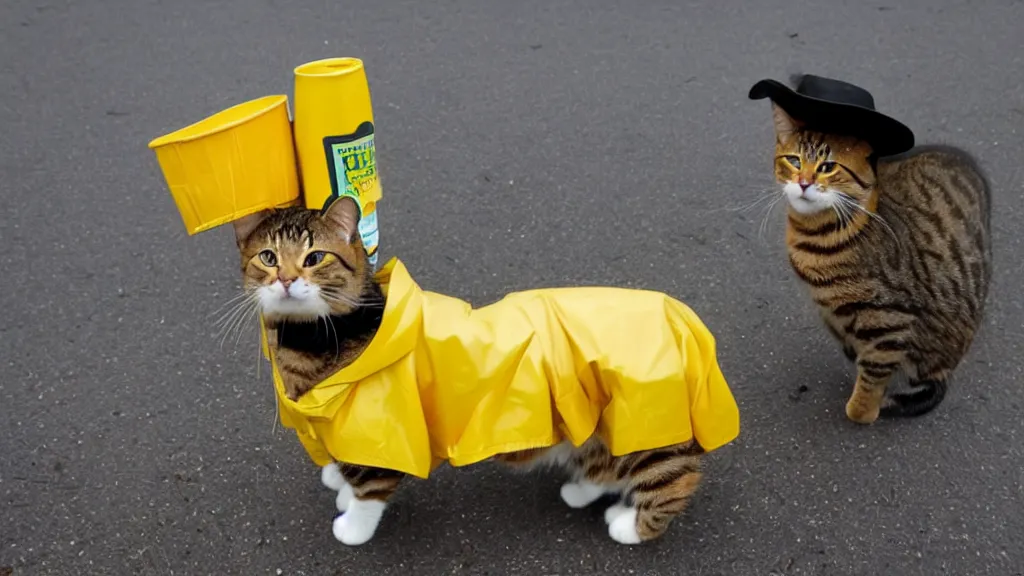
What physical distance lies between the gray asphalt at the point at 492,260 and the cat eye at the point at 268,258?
29.1 inches

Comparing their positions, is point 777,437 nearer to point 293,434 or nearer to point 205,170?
point 293,434

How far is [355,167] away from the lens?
5.48 feet

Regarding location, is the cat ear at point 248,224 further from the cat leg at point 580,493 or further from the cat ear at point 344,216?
the cat leg at point 580,493

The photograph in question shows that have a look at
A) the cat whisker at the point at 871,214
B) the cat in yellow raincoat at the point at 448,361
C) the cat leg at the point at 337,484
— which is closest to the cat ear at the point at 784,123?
the cat whisker at the point at 871,214

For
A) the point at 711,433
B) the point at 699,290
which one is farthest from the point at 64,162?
the point at 711,433

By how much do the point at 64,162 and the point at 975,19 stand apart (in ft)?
14.6

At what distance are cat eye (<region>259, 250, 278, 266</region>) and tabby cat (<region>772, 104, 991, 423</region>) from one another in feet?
4.05

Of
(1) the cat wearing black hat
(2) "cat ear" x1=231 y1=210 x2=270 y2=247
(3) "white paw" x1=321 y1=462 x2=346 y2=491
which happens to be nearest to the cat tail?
(1) the cat wearing black hat

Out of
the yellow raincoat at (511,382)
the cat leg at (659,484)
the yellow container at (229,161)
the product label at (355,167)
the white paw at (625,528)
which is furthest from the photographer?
the white paw at (625,528)

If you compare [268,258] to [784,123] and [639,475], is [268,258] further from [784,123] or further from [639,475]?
[784,123]

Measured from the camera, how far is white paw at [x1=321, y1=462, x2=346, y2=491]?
2.11 metres

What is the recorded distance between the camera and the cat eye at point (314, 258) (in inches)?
66.5

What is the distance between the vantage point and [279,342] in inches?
70.9

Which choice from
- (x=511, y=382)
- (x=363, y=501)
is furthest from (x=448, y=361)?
(x=363, y=501)
